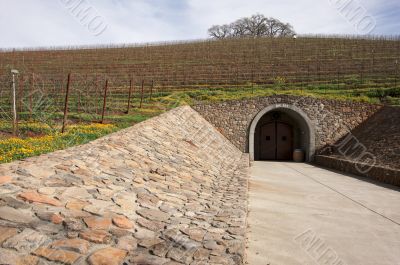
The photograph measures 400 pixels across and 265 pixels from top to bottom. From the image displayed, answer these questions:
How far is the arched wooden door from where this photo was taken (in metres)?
21.2

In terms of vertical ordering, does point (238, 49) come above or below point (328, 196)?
above

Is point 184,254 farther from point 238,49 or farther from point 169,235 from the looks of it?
point 238,49

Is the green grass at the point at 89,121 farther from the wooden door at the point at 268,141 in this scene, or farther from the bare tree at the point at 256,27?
the bare tree at the point at 256,27

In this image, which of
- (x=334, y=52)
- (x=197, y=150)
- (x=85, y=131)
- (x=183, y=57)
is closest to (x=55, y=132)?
(x=85, y=131)

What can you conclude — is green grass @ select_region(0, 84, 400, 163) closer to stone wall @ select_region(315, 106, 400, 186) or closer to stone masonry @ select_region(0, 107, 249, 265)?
stone masonry @ select_region(0, 107, 249, 265)

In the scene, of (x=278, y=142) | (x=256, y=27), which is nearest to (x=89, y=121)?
(x=278, y=142)

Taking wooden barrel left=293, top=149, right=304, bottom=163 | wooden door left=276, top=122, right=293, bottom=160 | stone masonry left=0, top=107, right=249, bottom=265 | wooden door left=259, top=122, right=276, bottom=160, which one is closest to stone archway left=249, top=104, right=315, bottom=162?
wooden barrel left=293, top=149, right=304, bottom=163

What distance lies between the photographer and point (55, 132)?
32.7ft

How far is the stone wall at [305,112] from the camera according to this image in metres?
18.7

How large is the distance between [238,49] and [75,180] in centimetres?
3781

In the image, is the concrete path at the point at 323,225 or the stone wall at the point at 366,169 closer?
the concrete path at the point at 323,225

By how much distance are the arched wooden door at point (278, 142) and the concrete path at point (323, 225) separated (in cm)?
1103

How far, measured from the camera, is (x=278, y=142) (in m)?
21.2

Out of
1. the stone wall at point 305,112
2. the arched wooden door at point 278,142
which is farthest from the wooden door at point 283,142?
the stone wall at point 305,112
